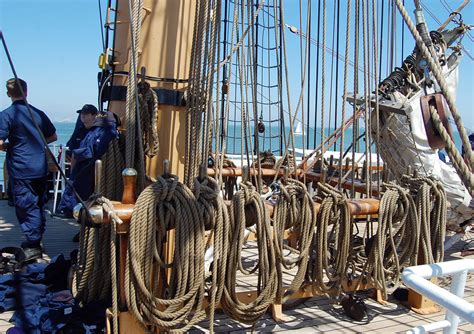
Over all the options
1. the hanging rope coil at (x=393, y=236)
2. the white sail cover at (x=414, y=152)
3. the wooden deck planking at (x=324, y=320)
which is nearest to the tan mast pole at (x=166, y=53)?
the wooden deck planking at (x=324, y=320)

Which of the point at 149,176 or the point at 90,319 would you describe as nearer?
the point at 90,319

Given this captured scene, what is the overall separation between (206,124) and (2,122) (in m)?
Answer: 1.85

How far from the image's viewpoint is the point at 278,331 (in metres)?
2.72

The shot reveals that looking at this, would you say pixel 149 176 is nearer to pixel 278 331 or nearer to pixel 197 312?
pixel 197 312

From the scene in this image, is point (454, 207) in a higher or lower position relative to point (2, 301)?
higher

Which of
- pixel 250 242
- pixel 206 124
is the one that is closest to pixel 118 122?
pixel 206 124

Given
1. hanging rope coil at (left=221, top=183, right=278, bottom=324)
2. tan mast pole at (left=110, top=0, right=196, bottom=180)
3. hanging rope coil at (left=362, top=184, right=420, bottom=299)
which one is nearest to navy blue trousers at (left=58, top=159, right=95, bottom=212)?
tan mast pole at (left=110, top=0, right=196, bottom=180)

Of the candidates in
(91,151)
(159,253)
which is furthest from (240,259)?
(91,151)

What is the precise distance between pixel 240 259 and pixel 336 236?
715mm

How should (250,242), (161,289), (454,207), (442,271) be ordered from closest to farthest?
1. (442,271)
2. (161,289)
3. (454,207)
4. (250,242)

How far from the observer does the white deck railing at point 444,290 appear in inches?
46.1

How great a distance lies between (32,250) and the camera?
3684 mm

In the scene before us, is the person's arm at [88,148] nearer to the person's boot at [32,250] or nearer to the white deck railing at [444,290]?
the person's boot at [32,250]

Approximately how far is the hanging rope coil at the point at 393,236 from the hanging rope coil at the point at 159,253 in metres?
1.16
